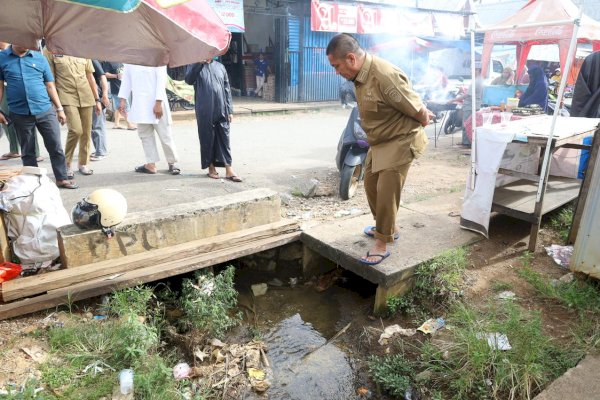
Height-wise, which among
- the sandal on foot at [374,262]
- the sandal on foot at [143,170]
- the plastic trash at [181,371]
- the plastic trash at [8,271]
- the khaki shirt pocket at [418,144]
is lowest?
the plastic trash at [181,371]

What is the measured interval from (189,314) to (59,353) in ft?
2.86

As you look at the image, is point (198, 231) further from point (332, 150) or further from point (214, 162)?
point (332, 150)

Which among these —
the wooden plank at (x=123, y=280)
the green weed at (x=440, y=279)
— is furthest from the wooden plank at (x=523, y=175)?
the wooden plank at (x=123, y=280)

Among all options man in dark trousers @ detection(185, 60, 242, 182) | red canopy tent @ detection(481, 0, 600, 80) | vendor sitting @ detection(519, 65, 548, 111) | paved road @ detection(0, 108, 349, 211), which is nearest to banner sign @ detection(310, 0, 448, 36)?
paved road @ detection(0, 108, 349, 211)

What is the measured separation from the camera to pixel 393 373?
2.81m

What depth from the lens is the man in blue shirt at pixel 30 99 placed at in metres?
4.44

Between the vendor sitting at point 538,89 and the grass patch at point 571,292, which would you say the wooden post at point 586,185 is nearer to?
the grass patch at point 571,292

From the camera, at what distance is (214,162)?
5.64 metres

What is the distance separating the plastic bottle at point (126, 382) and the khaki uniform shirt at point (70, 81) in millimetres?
4197

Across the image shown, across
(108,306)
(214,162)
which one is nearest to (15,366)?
(108,306)

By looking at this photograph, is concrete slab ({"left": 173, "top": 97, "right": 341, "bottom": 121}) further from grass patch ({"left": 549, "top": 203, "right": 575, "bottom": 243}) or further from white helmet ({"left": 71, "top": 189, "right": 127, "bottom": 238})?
grass patch ({"left": 549, "top": 203, "right": 575, "bottom": 243})

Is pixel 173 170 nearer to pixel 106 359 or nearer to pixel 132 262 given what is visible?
pixel 132 262

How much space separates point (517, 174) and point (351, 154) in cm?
208

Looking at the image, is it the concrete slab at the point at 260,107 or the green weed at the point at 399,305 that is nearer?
the green weed at the point at 399,305
